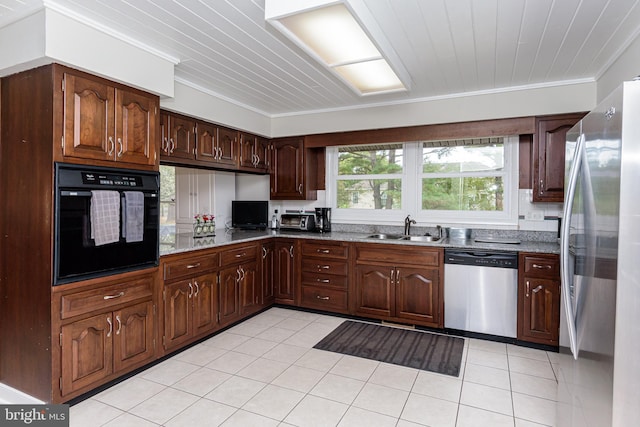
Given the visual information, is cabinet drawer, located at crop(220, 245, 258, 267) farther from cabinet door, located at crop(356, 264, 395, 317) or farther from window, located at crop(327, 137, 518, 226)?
window, located at crop(327, 137, 518, 226)

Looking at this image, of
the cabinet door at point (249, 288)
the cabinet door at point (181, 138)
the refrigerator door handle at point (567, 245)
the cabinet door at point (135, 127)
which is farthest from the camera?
the cabinet door at point (249, 288)

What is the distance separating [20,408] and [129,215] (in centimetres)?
134

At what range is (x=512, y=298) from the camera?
128 inches

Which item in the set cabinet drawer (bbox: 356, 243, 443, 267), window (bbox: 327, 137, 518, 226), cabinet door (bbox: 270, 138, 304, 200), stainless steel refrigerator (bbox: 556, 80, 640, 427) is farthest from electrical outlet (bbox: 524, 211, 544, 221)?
cabinet door (bbox: 270, 138, 304, 200)

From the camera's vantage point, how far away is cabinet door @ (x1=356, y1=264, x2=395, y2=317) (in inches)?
148

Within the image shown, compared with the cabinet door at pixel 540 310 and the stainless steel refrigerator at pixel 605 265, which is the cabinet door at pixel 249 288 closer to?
the cabinet door at pixel 540 310

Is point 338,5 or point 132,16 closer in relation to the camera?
point 338,5

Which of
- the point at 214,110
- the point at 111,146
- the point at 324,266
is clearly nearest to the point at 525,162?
the point at 324,266

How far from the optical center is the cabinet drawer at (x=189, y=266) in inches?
115

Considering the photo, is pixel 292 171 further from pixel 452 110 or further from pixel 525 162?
pixel 525 162

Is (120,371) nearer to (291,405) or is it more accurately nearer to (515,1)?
(291,405)

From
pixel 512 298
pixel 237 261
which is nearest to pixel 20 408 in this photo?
pixel 237 261

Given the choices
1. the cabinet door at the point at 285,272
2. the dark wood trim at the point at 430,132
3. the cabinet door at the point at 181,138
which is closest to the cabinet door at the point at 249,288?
the cabinet door at the point at 285,272

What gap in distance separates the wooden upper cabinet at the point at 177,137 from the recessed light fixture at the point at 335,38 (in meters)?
1.62
